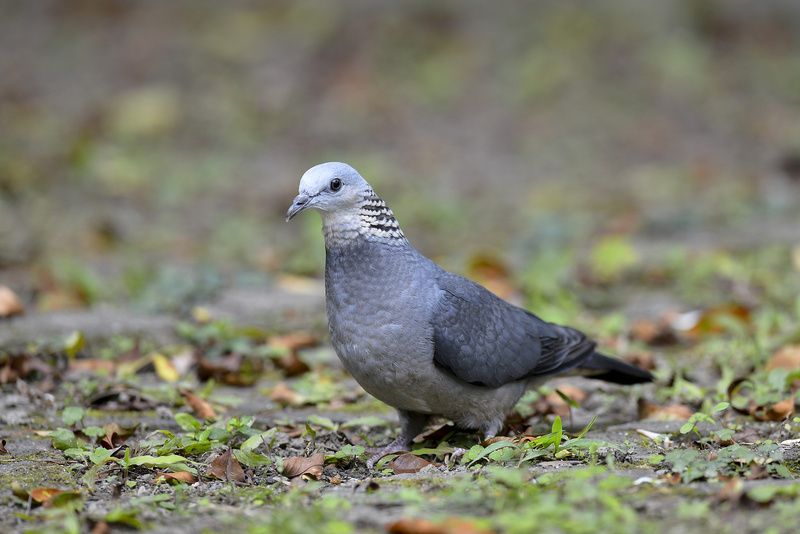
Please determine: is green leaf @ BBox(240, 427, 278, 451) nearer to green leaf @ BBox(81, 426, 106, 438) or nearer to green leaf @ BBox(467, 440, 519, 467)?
green leaf @ BBox(81, 426, 106, 438)

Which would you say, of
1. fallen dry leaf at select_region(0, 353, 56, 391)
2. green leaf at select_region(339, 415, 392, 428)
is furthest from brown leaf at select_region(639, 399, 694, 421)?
fallen dry leaf at select_region(0, 353, 56, 391)

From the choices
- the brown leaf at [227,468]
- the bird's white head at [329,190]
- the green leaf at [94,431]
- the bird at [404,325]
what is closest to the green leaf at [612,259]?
the bird at [404,325]

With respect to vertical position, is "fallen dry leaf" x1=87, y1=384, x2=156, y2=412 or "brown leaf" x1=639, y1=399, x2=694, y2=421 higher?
"brown leaf" x1=639, y1=399, x2=694, y2=421

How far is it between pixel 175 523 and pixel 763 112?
1046 centimetres

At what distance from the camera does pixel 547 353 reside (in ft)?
13.8

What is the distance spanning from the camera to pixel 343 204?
12.5ft

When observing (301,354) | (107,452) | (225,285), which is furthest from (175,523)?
(225,285)

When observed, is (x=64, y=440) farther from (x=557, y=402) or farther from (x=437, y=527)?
(x=557, y=402)

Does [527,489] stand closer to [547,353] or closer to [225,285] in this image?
[547,353]

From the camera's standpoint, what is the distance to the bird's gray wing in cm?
375

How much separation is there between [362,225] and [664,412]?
1779 mm

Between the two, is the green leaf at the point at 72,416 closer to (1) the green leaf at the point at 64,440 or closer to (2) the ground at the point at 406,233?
(2) the ground at the point at 406,233

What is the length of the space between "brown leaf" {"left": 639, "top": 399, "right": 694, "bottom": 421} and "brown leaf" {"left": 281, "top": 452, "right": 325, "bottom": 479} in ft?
5.78

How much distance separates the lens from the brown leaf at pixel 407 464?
11.5 feet
